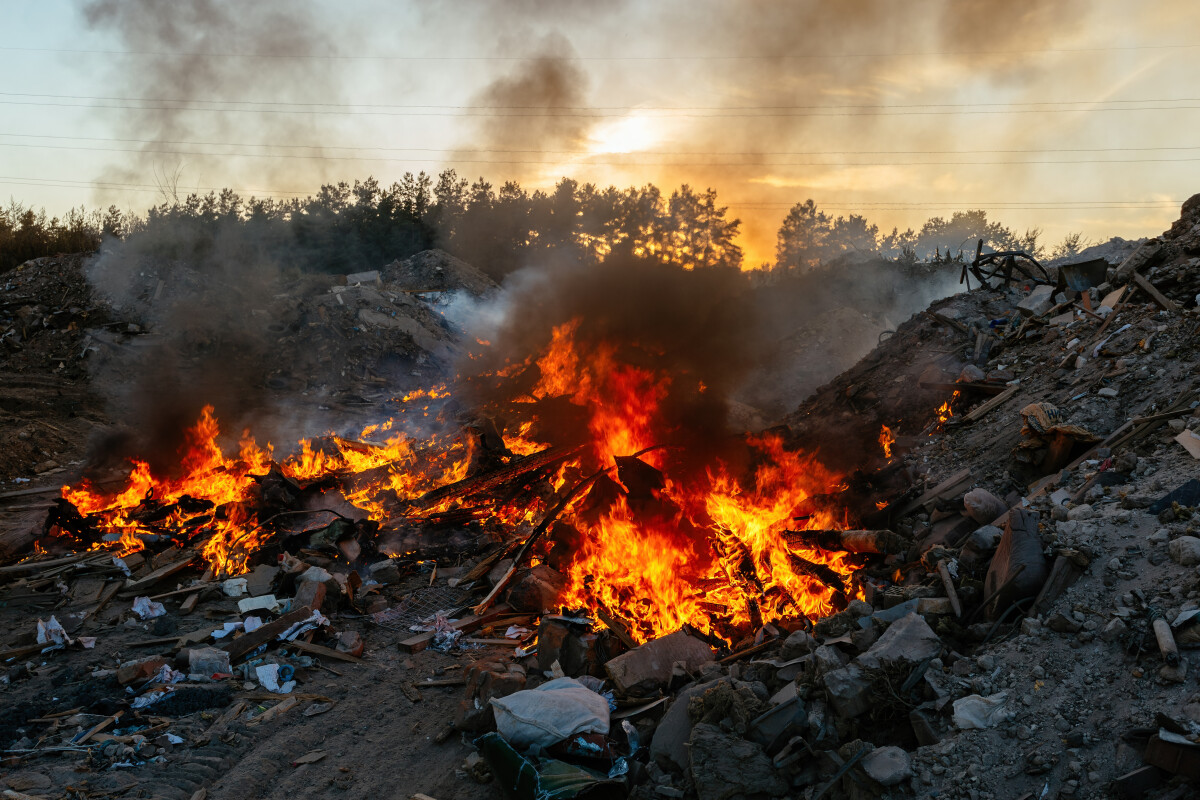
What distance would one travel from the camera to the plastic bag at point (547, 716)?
14.2 feet

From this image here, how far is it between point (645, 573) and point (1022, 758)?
4.42 metres

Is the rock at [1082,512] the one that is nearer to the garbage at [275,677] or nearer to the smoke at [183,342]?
the garbage at [275,677]

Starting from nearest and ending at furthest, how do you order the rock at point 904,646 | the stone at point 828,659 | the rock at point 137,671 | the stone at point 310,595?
the rock at point 904,646 < the stone at point 828,659 < the rock at point 137,671 < the stone at point 310,595

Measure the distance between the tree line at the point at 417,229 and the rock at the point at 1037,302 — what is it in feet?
54.0

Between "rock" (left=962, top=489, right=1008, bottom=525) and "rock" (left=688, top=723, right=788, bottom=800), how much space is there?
3238mm

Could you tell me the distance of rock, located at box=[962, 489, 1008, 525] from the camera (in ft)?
18.6

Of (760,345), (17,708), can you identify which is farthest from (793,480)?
(760,345)

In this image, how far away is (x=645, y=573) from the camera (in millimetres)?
7301

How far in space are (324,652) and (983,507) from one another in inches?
254

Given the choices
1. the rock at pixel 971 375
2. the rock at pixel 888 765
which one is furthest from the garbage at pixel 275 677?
the rock at pixel 971 375

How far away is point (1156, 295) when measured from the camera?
7.84m

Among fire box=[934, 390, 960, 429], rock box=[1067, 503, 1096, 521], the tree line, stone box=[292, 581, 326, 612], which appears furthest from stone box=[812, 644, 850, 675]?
the tree line

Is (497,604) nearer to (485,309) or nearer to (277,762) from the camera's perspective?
(277,762)

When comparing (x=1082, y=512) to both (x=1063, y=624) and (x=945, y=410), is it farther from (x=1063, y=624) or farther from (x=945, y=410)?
(x=945, y=410)
